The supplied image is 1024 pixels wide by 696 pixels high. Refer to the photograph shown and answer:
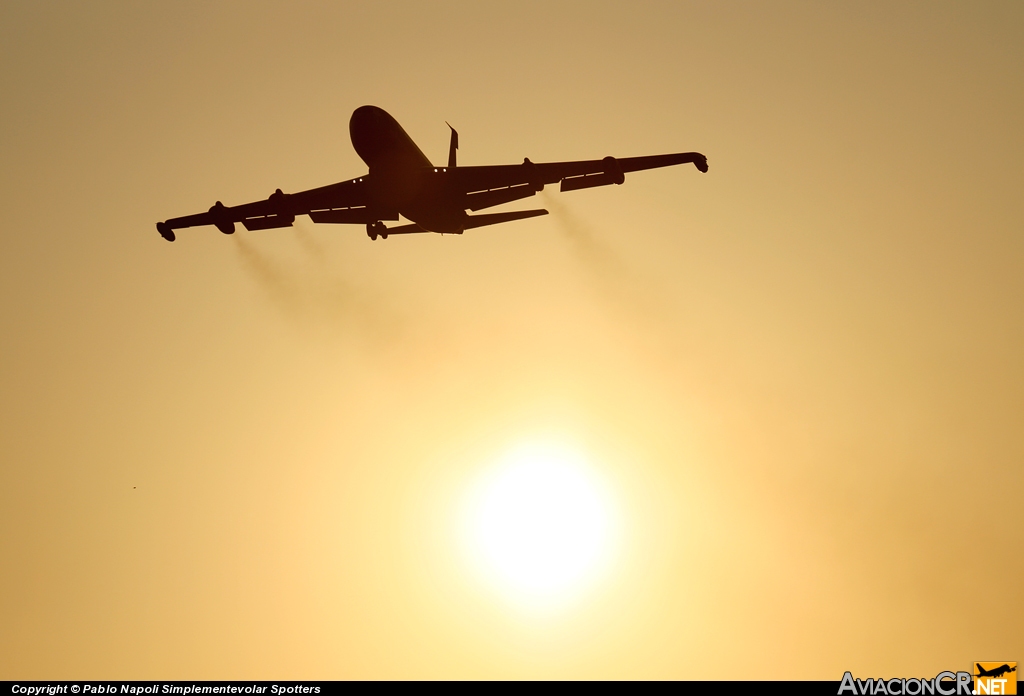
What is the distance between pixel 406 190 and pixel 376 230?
3.17m

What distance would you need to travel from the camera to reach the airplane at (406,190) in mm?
66250

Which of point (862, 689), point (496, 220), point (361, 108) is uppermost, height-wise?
point (361, 108)

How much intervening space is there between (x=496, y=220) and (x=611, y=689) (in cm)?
4001

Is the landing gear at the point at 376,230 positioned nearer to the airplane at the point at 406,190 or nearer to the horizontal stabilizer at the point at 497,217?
the airplane at the point at 406,190

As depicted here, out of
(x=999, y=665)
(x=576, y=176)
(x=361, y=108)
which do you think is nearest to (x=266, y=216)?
(x=361, y=108)

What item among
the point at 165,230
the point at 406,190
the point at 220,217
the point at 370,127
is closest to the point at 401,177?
the point at 406,190

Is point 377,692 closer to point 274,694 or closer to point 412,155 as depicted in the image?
point 274,694

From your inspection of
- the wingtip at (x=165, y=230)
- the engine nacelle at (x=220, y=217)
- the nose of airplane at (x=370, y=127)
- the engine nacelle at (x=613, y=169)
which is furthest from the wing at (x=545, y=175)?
the wingtip at (x=165, y=230)

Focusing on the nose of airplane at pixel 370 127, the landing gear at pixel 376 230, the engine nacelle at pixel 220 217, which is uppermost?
the nose of airplane at pixel 370 127

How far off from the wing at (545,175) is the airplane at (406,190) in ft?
0.18

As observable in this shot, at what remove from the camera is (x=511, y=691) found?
87438 mm

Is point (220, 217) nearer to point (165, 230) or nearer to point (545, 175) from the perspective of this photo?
point (165, 230)

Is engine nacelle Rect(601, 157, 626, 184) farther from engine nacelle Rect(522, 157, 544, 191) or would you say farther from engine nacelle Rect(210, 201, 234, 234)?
engine nacelle Rect(210, 201, 234, 234)

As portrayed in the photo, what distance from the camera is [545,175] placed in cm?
6700
